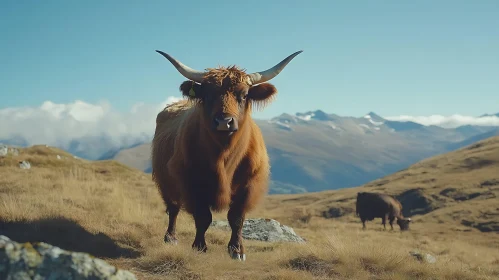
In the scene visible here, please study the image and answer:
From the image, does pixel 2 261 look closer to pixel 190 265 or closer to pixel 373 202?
pixel 190 265

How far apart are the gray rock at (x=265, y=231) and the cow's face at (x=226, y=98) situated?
15.5 feet

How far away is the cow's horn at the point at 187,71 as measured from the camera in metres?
8.40

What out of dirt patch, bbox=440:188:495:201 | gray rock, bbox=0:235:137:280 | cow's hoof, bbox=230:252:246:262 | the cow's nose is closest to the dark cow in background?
dirt patch, bbox=440:188:495:201

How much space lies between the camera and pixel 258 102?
8.72 m

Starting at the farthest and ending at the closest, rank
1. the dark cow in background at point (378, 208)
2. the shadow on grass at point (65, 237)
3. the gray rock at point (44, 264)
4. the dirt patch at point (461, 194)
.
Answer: the dirt patch at point (461, 194)
the dark cow in background at point (378, 208)
the shadow on grass at point (65, 237)
the gray rock at point (44, 264)

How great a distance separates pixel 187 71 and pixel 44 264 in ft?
17.2

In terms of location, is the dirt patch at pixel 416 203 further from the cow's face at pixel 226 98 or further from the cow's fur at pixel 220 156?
the cow's face at pixel 226 98

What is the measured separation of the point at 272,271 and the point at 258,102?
3393mm

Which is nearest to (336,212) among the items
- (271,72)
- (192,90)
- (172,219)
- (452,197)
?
(452,197)

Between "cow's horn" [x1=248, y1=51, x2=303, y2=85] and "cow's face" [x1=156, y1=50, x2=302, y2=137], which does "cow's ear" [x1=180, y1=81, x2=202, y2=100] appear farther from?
"cow's horn" [x1=248, y1=51, x2=303, y2=85]

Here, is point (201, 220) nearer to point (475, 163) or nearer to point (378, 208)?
point (378, 208)

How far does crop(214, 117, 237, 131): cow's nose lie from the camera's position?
716 cm

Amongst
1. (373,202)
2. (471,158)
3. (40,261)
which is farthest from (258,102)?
(471,158)

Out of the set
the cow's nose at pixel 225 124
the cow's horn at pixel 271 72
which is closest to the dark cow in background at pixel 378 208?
the cow's horn at pixel 271 72
